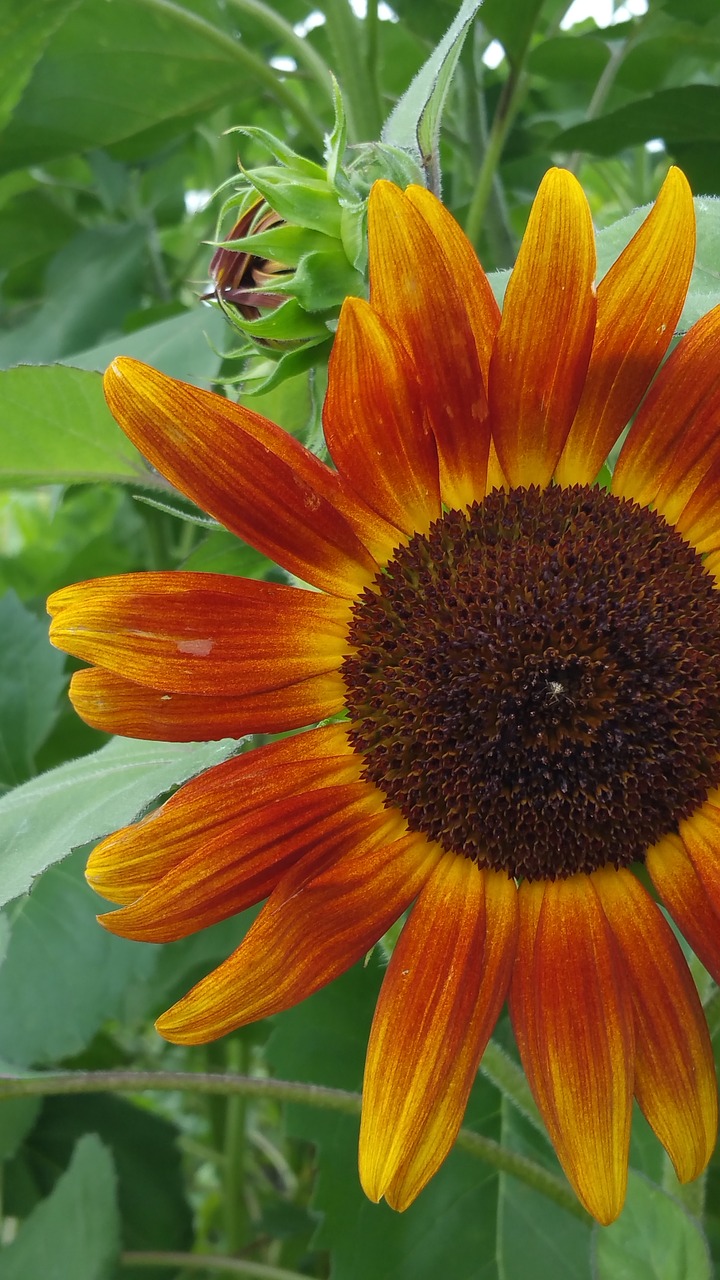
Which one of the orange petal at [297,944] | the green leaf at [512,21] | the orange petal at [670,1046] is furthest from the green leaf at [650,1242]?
the green leaf at [512,21]

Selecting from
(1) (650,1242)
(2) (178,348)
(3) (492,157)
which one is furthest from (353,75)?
(1) (650,1242)

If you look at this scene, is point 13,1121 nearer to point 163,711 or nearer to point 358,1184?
point 358,1184

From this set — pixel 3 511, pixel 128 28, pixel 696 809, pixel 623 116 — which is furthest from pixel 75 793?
pixel 3 511

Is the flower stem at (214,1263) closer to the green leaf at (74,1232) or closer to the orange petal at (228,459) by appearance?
the green leaf at (74,1232)

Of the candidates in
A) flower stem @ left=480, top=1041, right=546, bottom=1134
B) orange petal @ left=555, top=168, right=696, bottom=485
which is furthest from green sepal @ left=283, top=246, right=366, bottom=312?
flower stem @ left=480, top=1041, right=546, bottom=1134

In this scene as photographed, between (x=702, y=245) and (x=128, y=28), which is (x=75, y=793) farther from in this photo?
(x=128, y=28)

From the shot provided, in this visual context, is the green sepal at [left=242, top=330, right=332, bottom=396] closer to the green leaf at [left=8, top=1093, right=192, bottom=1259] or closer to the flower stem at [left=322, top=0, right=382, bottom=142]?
the flower stem at [left=322, top=0, right=382, bottom=142]
